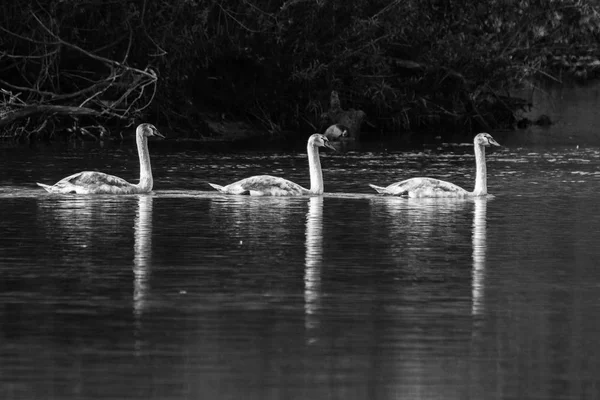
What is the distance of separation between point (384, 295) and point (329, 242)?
13.4 ft

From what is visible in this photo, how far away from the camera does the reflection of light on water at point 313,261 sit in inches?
478

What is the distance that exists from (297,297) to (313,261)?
8.01 feet

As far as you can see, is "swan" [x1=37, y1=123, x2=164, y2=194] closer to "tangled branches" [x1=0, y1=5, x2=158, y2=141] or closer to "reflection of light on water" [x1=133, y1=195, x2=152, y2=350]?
"reflection of light on water" [x1=133, y1=195, x2=152, y2=350]

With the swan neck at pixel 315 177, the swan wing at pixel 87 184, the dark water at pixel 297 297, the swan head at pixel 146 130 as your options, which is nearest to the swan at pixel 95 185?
the swan wing at pixel 87 184

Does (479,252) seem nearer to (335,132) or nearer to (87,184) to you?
(87,184)

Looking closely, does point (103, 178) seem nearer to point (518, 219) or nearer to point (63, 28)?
point (518, 219)

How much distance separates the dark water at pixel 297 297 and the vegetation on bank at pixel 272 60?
13.5 m

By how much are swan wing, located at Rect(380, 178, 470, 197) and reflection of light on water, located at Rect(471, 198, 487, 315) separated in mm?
390

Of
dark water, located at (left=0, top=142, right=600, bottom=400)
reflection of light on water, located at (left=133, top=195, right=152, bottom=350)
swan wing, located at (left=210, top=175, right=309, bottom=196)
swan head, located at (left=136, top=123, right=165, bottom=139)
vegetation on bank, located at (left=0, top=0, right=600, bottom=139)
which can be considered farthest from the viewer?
vegetation on bank, located at (left=0, top=0, right=600, bottom=139)

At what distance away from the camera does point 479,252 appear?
52.6ft

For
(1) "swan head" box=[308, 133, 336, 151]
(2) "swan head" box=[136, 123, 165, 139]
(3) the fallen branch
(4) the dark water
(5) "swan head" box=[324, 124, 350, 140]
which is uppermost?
(3) the fallen branch

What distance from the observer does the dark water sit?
9.60 metres

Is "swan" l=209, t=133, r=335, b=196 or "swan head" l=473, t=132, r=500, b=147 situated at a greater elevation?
"swan head" l=473, t=132, r=500, b=147

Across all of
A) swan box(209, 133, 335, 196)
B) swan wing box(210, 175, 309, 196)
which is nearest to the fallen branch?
swan box(209, 133, 335, 196)
